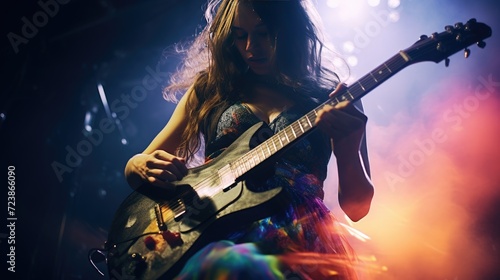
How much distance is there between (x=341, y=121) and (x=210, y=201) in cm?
63

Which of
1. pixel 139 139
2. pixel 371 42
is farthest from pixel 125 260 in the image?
pixel 371 42

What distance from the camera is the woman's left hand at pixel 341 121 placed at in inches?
61.2

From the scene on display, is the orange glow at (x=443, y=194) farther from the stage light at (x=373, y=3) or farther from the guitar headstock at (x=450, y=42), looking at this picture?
the guitar headstock at (x=450, y=42)

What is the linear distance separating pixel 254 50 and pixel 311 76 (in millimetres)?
380

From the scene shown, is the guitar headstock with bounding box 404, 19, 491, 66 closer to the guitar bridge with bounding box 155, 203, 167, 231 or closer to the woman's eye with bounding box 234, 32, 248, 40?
the woman's eye with bounding box 234, 32, 248, 40

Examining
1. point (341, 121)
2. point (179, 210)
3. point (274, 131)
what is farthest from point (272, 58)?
point (179, 210)

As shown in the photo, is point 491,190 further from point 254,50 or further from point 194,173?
point 194,173

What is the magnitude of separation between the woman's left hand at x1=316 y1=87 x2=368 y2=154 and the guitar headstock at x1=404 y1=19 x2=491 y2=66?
394 mm

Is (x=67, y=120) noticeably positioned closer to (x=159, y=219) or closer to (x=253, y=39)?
(x=253, y=39)

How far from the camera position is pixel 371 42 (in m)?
5.23

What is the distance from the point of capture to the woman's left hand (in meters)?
1.55

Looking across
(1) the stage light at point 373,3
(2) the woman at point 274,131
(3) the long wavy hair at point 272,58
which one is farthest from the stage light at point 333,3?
(3) the long wavy hair at point 272,58

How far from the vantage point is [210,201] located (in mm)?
1563

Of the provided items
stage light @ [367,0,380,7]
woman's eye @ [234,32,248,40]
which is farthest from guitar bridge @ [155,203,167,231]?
stage light @ [367,0,380,7]
